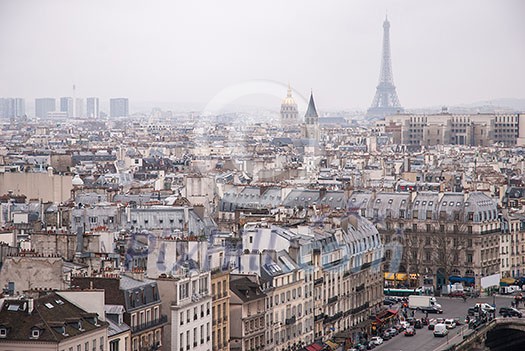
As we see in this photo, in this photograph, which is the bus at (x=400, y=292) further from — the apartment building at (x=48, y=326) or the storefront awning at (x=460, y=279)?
the apartment building at (x=48, y=326)

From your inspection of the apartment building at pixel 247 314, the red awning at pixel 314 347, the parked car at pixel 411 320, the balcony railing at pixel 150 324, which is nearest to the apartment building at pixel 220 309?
the apartment building at pixel 247 314

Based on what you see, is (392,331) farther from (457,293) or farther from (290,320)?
(457,293)

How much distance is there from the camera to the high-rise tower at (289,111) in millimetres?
83113

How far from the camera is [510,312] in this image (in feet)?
130

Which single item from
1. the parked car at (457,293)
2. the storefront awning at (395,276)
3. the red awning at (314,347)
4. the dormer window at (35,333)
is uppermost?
the dormer window at (35,333)

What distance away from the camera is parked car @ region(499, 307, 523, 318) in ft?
129

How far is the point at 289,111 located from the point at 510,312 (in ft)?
185

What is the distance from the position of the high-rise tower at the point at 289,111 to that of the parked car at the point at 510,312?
37857 millimetres

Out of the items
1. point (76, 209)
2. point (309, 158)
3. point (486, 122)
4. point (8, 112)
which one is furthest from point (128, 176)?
point (8, 112)

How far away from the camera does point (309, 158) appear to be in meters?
84.6

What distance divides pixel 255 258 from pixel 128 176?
113 ft

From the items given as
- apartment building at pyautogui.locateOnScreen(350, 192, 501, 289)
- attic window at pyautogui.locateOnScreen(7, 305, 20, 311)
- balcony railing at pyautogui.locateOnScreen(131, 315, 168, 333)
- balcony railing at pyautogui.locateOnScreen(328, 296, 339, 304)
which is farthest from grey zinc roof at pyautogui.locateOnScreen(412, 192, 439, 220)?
attic window at pyautogui.locateOnScreen(7, 305, 20, 311)

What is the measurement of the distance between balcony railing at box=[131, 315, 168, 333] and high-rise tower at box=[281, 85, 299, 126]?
5080cm

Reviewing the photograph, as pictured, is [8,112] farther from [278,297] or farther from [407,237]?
[278,297]
